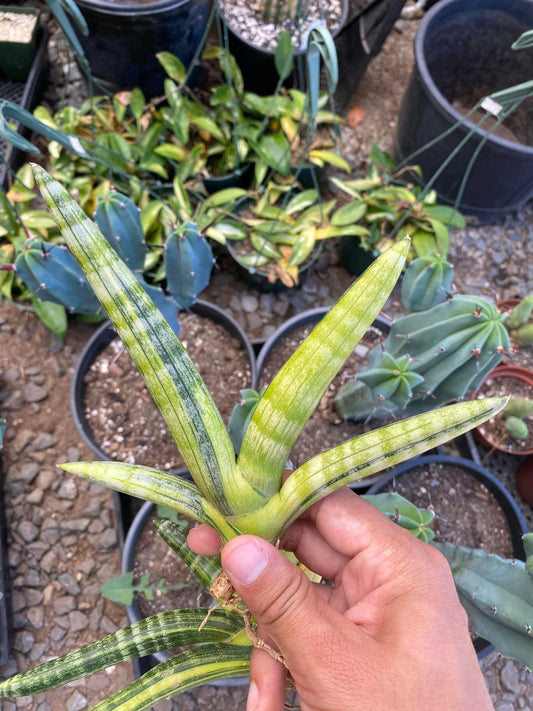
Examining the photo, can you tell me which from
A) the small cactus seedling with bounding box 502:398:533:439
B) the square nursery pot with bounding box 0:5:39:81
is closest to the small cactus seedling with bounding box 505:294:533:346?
the small cactus seedling with bounding box 502:398:533:439

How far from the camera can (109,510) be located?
4.66ft

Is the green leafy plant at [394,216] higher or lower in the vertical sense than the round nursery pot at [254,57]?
lower

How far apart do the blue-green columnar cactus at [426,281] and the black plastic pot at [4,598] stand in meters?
1.21

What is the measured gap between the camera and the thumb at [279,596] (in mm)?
592

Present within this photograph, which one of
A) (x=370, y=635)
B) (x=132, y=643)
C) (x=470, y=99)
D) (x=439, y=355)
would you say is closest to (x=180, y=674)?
(x=132, y=643)

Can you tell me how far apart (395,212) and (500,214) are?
612 mm

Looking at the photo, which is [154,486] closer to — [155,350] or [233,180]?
[155,350]

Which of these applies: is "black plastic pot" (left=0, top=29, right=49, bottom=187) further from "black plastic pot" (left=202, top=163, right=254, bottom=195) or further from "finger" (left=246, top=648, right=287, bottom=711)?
"finger" (left=246, top=648, right=287, bottom=711)

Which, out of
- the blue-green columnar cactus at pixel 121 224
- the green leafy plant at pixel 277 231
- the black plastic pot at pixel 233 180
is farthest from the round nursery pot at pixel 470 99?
the blue-green columnar cactus at pixel 121 224

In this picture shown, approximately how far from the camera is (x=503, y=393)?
1.56 meters

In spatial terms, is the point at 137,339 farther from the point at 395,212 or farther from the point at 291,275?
the point at 395,212

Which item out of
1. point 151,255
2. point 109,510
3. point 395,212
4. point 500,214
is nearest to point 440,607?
point 109,510

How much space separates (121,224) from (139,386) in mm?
515

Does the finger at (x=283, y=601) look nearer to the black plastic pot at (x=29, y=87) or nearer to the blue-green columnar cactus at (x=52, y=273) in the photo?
the blue-green columnar cactus at (x=52, y=273)
